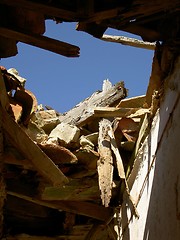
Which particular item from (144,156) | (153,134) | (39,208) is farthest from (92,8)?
(39,208)

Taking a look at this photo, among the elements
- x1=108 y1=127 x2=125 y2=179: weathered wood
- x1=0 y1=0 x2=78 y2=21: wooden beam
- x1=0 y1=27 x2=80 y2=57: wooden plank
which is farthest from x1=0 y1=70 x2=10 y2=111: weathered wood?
x1=108 y1=127 x2=125 y2=179: weathered wood

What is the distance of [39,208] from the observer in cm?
617

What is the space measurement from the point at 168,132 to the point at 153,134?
0.64m

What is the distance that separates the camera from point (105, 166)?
5594 millimetres

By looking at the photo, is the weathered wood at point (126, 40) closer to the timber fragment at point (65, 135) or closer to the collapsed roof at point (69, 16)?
the timber fragment at point (65, 135)

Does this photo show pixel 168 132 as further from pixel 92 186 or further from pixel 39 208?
pixel 39 208

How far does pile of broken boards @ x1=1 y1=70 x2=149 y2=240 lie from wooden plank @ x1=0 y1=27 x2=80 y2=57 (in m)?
1.17

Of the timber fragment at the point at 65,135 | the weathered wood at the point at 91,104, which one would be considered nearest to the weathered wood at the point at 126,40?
the weathered wood at the point at 91,104

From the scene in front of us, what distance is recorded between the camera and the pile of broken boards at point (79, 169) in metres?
5.50

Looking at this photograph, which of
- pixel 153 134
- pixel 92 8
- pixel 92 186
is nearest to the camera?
pixel 92 8

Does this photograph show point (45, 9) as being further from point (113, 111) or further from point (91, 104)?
point (91, 104)

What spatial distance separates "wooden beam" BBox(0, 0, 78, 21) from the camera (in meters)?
3.58

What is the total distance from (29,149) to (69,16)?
1.13 metres

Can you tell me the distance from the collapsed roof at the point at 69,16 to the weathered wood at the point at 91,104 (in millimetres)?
2245
